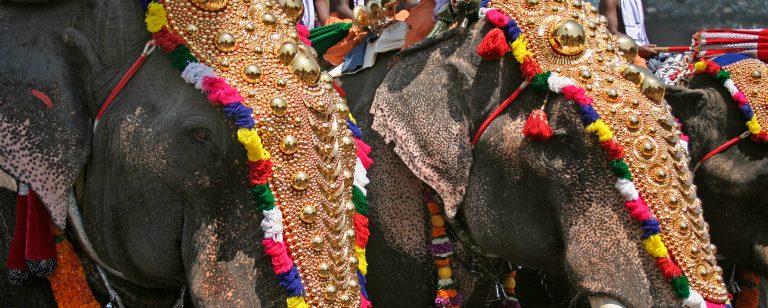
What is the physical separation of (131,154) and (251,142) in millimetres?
265

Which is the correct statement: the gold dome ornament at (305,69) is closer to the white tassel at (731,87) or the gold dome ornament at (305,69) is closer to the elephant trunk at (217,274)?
the elephant trunk at (217,274)

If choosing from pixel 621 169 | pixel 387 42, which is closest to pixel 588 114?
pixel 621 169

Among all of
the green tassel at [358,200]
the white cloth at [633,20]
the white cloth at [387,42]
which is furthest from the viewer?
the white cloth at [633,20]

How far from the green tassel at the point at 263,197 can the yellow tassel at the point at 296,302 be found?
0.62ft

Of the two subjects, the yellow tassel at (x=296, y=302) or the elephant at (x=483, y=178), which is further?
the elephant at (x=483, y=178)

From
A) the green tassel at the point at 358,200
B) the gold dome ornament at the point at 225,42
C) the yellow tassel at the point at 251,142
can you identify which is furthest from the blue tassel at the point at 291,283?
the gold dome ornament at the point at 225,42

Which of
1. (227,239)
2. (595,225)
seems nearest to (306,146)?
(227,239)

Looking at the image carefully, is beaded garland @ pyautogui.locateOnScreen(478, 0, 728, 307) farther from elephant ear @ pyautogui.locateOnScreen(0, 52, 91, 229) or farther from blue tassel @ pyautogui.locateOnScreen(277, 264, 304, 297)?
elephant ear @ pyautogui.locateOnScreen(0, 52, 91, 229)

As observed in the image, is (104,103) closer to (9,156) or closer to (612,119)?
(9,156)

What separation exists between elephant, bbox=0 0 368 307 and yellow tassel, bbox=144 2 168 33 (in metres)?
0.05

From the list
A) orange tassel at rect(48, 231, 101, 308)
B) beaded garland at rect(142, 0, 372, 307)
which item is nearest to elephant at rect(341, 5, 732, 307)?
beaded garland at rect(142, 0, 372, 307)

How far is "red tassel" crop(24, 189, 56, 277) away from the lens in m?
2.27

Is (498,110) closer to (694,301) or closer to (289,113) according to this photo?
(694,301)

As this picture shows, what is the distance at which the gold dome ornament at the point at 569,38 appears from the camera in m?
3.01
